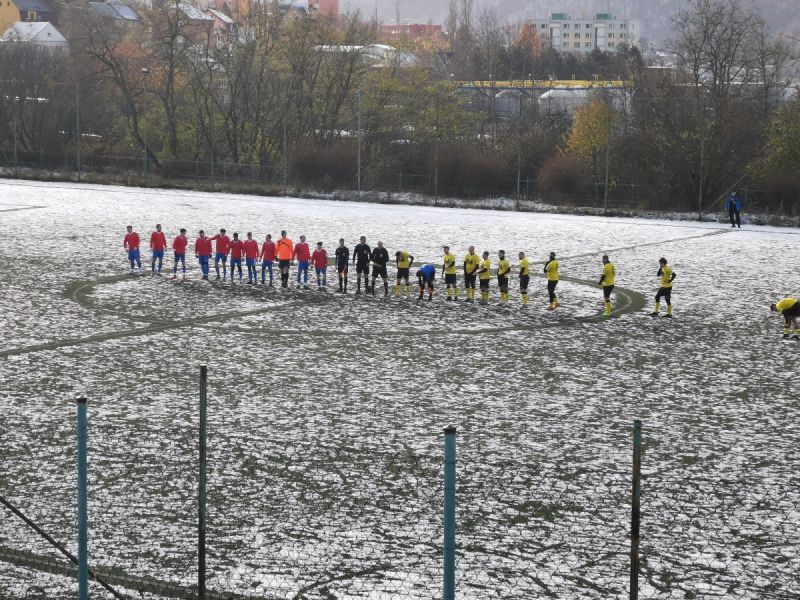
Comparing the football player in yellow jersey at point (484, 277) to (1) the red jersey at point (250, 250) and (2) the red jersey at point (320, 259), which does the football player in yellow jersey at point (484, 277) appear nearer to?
(2) the red jersey at point (320, 259)

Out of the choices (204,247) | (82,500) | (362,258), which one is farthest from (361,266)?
(82,500)

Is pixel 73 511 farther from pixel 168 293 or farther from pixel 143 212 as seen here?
pixel 143 212

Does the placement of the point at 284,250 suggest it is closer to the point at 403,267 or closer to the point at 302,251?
the point at 302,251

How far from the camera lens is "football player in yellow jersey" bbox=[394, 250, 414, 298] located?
2973 centimetres

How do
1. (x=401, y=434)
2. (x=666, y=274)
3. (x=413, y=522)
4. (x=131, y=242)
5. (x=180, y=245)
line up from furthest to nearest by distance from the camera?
(x=131, y=242) < (x=180, y=245) < (x=666, y=274) < (x=401, y=434) < (x=413, y=522)

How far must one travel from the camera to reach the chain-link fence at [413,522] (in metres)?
11.3

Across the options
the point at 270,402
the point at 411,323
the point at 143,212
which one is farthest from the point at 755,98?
the point at 270,402

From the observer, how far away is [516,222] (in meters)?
50.6

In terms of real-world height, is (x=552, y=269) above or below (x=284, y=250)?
below

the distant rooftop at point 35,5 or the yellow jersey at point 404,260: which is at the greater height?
the distant rooftop at point 35,5

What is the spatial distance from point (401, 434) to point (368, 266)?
14347mm

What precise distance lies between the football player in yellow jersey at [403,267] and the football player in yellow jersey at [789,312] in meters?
9.78

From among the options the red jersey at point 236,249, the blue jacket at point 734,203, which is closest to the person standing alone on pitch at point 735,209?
the blue jacket at point 734,203

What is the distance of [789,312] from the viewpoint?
82.0 ft
